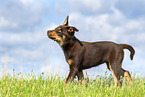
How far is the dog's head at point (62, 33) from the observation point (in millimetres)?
6195

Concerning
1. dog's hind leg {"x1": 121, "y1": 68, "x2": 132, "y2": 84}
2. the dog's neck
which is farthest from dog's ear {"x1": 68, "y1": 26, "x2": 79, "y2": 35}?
dog's hind leg {"x1": 121, "y1": 68, "x2": 132, "y2": 84}

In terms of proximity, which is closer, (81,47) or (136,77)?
(81,47)

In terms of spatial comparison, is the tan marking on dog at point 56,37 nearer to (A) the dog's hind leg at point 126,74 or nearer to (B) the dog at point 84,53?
(B) the dog at point 84,53

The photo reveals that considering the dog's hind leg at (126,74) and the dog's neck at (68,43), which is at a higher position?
the dog's neck at (68,43)

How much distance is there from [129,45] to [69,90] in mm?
2868

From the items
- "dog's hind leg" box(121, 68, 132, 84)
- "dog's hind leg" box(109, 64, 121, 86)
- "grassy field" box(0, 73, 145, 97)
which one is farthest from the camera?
"dog's hind leg" box(121, 68, 132, 84)

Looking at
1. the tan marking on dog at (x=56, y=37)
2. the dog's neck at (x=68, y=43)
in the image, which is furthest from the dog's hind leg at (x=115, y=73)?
the tan marking on dog at (x=56, y=37)

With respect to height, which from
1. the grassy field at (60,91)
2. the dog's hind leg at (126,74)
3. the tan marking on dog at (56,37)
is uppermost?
the tan marking on dog at (56,37)

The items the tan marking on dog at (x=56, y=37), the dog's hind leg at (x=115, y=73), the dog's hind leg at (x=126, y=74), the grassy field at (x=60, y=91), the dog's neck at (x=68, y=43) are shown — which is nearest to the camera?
the grassy field at (x=60, y=91)

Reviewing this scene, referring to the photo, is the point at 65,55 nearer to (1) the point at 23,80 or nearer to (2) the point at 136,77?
(1) the point at 23,80

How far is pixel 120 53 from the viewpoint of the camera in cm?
689

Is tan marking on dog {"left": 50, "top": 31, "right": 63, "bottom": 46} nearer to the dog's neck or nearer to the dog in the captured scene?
the dog

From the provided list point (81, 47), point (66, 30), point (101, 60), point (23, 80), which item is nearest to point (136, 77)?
point (101, 60)

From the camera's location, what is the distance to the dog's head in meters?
6.20
